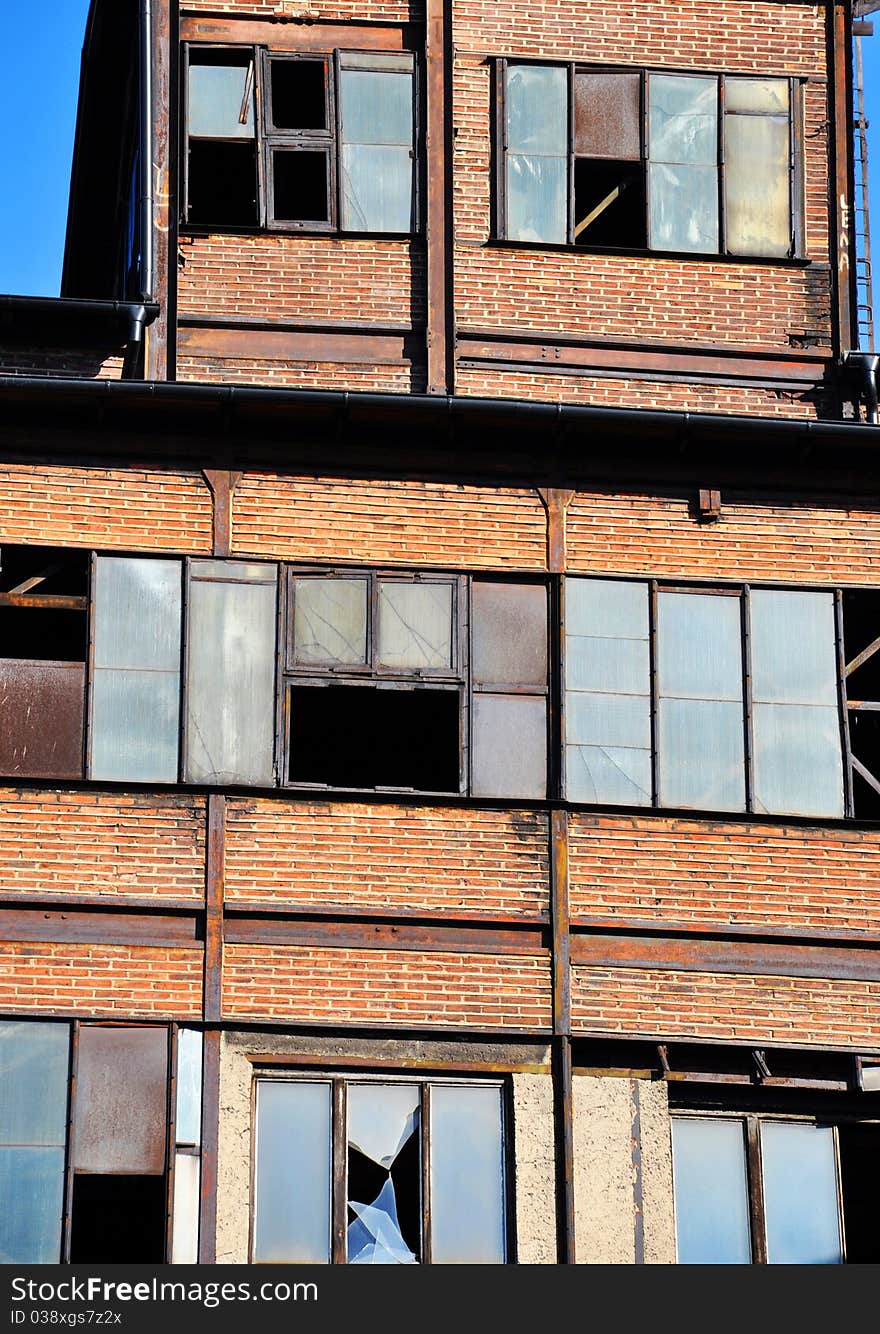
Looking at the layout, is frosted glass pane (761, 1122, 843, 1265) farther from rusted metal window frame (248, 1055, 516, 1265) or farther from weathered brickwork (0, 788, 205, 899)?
weathered brickwork (0, 788, 205, 899)

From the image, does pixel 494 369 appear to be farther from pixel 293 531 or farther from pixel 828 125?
pixel 828 125

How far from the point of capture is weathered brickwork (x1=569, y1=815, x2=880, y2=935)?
57.7ft

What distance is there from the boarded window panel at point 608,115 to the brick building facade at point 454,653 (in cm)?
3

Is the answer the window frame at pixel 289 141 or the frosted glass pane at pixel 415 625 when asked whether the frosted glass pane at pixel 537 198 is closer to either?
the window frame at pixel 289 141

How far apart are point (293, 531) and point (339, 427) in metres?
0.86

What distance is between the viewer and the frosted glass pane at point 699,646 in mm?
18250

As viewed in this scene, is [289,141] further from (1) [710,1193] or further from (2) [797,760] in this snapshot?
(1) [710,1193]

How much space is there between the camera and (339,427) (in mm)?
18375

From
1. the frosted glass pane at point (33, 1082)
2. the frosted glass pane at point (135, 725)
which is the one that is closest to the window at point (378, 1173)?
the frosted glass pane at point (33, 1082)

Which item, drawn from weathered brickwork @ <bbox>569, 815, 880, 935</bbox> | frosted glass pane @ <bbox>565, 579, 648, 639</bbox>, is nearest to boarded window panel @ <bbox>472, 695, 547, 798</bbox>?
weathered brickwork @ <bbox>569, 815, 880, 935</bbox>

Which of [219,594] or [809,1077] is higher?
[219,594]

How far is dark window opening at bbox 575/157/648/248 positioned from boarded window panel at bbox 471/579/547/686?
314cm
